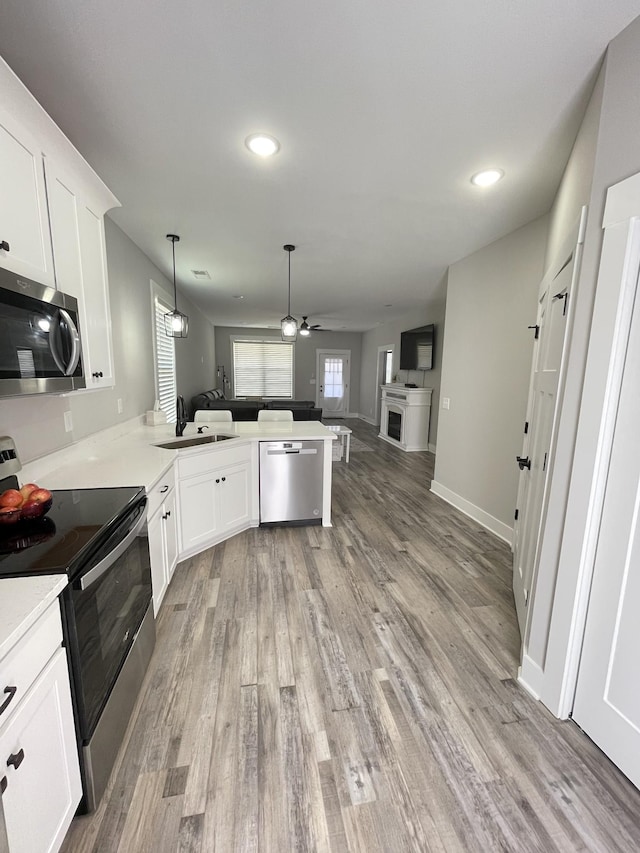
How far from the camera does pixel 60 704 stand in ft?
3.29

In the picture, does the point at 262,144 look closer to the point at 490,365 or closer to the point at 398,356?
the point at 490,365

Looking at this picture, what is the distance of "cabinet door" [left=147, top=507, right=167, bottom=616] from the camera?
6.33ft

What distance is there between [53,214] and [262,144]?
1.09 m

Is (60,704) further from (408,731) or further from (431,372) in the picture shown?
(431,372)

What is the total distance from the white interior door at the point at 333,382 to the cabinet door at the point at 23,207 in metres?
8.90

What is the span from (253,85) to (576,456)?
2.05 meters

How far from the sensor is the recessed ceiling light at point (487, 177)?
210 cm

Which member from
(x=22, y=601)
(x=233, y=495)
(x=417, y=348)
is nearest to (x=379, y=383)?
(x=417, y=348)

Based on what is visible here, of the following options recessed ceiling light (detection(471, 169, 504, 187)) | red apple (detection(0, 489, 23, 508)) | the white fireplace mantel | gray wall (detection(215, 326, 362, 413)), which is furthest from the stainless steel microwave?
gray wall (detection(215, 326, 362, 413))

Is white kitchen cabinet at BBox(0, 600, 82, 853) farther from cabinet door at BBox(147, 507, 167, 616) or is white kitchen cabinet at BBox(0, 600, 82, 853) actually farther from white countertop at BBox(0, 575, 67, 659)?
cabinet door at BBox(147, 507, 167, 616)

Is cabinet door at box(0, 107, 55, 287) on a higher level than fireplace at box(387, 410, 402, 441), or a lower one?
higher

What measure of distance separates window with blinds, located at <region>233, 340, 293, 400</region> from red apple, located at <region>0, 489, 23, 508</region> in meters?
8.78

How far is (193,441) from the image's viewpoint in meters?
3.03

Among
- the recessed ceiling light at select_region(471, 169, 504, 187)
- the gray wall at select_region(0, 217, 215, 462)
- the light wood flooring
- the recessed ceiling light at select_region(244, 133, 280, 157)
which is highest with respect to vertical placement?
the recessed ceiling light at select_region(471, 169, 504, 187)
